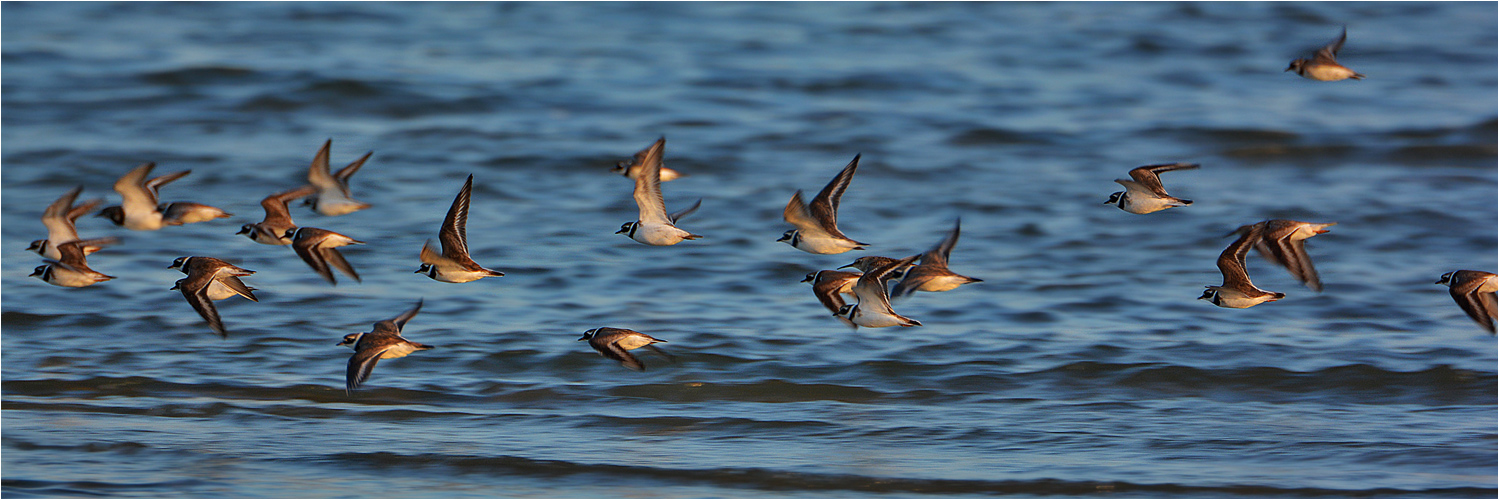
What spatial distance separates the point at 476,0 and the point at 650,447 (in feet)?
49.1

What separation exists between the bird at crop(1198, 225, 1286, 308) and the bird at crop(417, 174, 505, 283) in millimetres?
3467

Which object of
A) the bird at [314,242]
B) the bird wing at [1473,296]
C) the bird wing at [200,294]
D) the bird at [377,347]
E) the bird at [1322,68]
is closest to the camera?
the bird wing at [1473,296]

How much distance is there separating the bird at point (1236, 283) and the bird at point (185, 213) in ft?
16.1

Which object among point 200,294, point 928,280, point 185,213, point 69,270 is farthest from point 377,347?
point 928,280

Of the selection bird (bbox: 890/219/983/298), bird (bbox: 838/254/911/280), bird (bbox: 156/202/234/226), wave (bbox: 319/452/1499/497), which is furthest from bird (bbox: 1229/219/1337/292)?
bird (bbox: 156/202/234/226)

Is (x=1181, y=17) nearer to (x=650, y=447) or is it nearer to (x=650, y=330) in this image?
(x=650, y=330)

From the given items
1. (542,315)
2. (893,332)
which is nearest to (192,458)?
(542,315)

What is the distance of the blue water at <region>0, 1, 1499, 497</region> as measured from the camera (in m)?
6.63

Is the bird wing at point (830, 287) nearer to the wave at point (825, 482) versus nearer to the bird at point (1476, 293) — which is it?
the wave at point (825, 482)

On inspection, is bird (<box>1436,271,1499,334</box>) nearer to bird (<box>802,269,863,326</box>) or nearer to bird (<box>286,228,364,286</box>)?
bird (<box>802,269,863,326</box>)

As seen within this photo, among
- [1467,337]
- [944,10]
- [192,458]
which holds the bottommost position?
[192,458]

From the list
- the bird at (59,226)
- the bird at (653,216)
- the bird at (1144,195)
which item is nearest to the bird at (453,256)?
the bird at (653,216)

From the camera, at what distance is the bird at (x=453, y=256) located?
6633mm

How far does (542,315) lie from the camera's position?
922 cm
